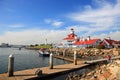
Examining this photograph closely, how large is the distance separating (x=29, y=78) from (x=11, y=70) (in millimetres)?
2250

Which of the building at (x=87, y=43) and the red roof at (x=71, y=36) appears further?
the red roof at (x=71, y=36)

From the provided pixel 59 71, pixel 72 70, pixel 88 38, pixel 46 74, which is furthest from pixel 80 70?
pixel 88 38

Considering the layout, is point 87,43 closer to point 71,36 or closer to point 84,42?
point 84,42

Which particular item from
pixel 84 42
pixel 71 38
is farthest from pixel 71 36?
pixel 84 42

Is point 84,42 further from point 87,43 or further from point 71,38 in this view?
point 71,38

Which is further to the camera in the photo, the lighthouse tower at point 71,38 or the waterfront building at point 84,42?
the lighthouse tower at point 71,38

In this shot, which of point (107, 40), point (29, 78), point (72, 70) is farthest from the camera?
point (107, 40)

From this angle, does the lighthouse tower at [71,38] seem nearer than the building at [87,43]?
No

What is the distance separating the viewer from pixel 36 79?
1836 centimetres

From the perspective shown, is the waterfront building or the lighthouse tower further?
the lighthouse tower

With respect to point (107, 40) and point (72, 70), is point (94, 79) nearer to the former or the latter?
point (72, 70)

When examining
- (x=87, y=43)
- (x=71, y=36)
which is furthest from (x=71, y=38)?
(x=87, y=43)

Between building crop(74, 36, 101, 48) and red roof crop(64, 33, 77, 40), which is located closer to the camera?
building crop(74, 36, 101, 48)

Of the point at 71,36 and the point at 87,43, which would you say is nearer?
the point at 87,43
